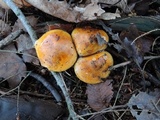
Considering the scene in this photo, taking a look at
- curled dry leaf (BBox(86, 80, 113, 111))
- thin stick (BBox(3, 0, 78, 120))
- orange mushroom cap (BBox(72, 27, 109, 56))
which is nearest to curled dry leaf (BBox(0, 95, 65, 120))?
thin stick (BBox(3, 0, 78, 120))

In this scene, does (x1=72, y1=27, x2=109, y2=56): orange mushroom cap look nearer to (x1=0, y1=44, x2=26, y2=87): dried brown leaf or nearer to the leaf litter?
the leaf litter

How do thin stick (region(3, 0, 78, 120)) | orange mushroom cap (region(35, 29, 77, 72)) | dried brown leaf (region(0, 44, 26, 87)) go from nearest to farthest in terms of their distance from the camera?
orange mushroom cap (region(35, 29, 77, 72)) → thin stick (region(3, 0, 78, 120)) → dried brown leaf (region(0, 44, 26, 87))

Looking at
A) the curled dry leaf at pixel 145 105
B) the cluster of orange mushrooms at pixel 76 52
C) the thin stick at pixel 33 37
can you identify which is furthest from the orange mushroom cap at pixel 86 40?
the curled dry leaf at pixel 145 105

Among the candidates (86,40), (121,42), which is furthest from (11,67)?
(121,42)

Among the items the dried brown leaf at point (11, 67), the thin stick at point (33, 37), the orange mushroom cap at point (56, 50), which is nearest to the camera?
the orange mushroom cap at point (56, 50)

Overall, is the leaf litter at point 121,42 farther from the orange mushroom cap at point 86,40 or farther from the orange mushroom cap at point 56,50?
the orange mushroom cap at point 56,50

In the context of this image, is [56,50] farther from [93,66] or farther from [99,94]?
[99,94]
